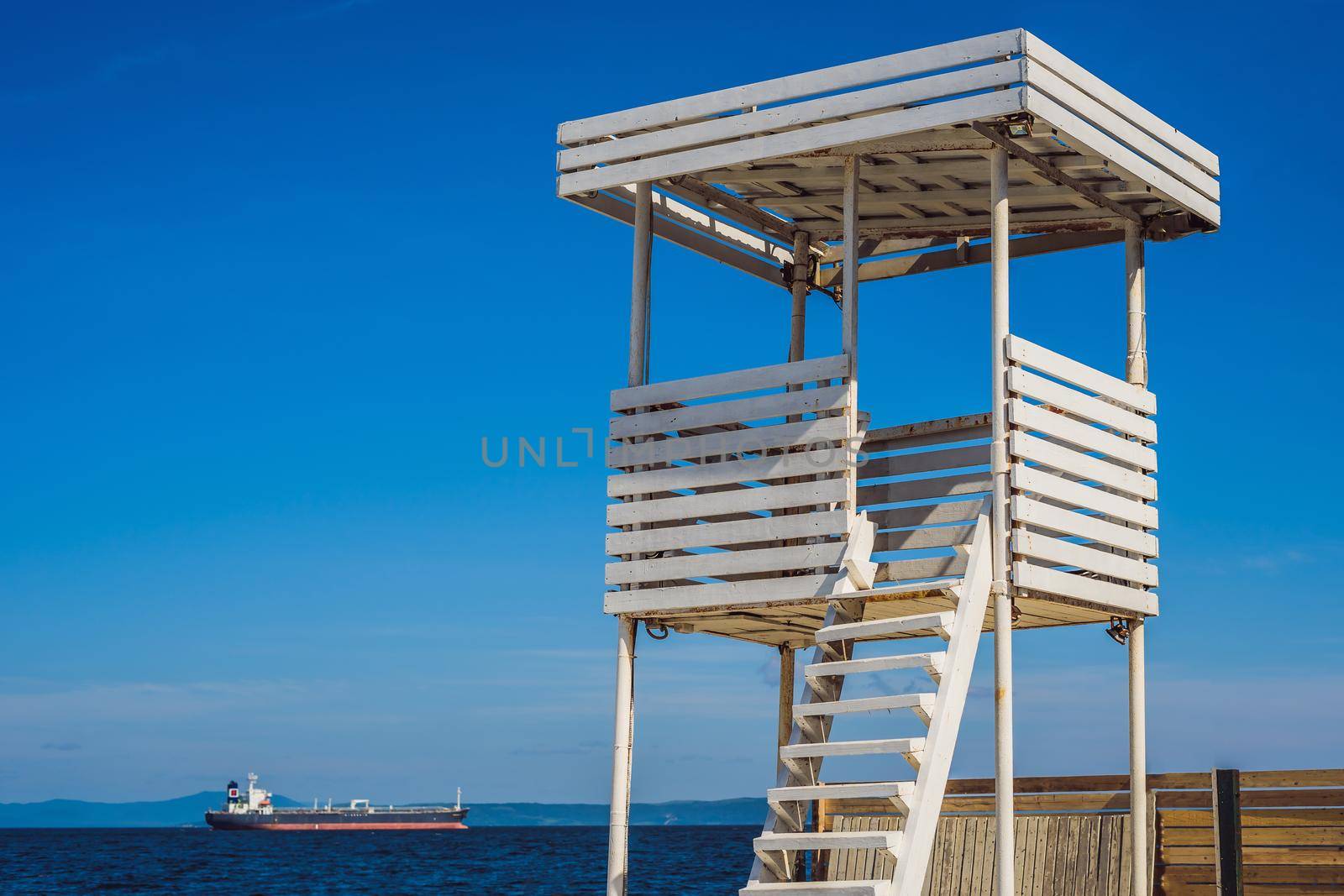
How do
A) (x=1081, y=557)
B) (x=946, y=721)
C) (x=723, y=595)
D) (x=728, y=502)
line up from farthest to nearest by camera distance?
(x=728, y=502)
(x=723, y=595)
(x=1081, y=557)
(x=946, y=721)

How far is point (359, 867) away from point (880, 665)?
7612 centimetres

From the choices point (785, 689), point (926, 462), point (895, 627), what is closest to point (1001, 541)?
point (895, 627)

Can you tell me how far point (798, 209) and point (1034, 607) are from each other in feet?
16.5

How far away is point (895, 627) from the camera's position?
40.9ft

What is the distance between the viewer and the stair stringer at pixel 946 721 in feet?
37.4

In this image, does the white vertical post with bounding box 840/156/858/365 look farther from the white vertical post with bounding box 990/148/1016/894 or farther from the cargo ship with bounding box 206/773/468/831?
the cargo ship with bounding box 206/773/468/831

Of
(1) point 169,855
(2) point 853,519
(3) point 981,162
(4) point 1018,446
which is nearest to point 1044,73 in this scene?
(3) point 981,162

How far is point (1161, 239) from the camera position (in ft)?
50.8

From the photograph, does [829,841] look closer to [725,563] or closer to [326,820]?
[725,563]

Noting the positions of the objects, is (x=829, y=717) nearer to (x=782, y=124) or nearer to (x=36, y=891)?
(x=782, y=124)

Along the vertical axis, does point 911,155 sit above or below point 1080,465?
above

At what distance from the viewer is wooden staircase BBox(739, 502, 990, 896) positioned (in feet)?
37.8

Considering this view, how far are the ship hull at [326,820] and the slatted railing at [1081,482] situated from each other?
422ft

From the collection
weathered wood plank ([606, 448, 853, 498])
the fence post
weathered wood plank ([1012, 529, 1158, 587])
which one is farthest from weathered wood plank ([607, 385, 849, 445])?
the fence post
